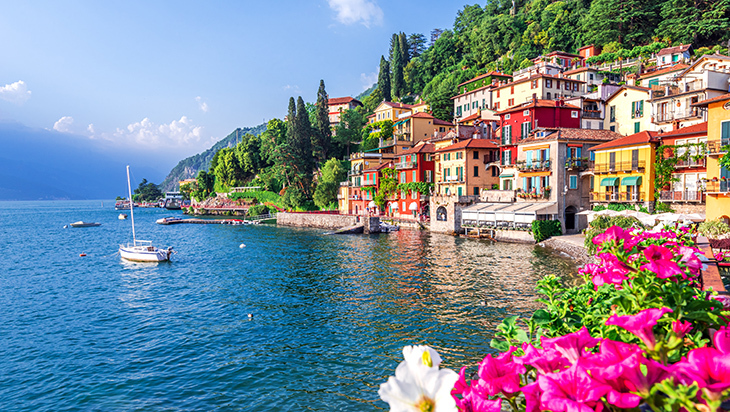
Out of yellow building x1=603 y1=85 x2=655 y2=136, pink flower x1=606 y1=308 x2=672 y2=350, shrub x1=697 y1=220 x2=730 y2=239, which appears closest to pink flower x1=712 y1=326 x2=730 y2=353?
pink flower x1=606 y1=308 x2=672 y2=350

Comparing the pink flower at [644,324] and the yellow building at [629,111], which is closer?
the pink flower at [644,324]

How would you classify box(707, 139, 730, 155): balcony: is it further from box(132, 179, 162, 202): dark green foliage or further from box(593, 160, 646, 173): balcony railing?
box(132, 179, 162, 202): dark green foliage

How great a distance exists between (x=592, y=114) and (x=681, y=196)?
17785 mm

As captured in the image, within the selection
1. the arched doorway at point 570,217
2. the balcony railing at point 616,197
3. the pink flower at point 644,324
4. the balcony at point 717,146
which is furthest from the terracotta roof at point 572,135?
the pink flower at point 644,324

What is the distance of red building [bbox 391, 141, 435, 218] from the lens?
58.5 metres

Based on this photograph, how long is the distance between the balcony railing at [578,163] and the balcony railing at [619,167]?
1.63 meters

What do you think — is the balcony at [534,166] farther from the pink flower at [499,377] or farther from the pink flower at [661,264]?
the pink flower at [499,377]

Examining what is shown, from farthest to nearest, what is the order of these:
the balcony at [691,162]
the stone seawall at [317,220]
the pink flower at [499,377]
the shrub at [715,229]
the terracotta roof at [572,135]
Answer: the stone seawall at [317,220] → the terracotta roof at [572,135] → the balcony at [691,162] → the shrub at [715,229] → the pink flower at [499,377]

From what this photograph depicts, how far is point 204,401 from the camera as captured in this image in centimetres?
1222

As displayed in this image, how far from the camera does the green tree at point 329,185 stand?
253 ft

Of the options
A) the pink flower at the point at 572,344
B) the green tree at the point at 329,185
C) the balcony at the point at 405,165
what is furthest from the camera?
the green tree at the point at 329,185

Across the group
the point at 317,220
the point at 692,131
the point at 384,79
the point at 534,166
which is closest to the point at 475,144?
the point at 534,166

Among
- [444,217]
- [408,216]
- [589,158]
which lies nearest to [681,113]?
[589,158]

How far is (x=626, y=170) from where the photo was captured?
121 ft
